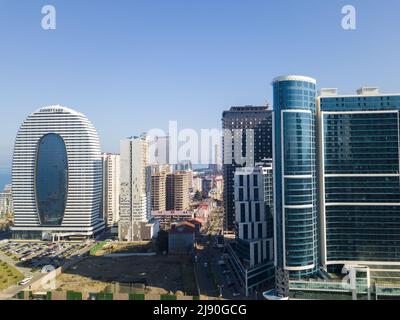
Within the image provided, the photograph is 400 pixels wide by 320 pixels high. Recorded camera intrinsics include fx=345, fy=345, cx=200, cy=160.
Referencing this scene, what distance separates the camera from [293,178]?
539 inches

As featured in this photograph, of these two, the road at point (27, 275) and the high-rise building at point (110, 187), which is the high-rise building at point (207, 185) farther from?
the road at point (27, 275)

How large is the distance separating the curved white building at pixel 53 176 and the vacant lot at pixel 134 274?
668 cm

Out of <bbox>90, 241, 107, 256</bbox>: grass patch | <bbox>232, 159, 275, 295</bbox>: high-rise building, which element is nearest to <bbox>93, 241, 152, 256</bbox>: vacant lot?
<bbox>90, 241, 107, 256</bbox>: grass patch

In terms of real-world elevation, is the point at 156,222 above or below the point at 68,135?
below

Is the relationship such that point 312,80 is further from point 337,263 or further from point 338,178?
point 337,263

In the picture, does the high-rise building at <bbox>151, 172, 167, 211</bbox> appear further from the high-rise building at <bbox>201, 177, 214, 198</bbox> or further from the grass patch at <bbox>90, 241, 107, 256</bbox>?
the high-rise building at <bbox>201, 177, 214, 198</bbox>

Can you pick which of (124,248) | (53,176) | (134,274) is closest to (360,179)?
(134,274)

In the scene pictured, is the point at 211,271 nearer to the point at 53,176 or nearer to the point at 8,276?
the point at 8,276

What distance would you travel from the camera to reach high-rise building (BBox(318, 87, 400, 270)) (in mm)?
14258

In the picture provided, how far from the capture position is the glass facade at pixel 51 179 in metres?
27.9

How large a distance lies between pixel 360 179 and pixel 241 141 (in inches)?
528
